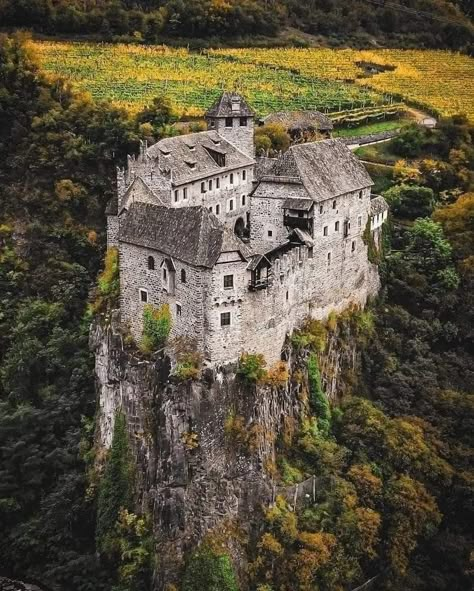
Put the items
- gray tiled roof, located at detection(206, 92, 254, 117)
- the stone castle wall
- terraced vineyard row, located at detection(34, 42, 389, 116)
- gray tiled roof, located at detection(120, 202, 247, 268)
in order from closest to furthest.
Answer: gray tiled roof, located at detection(120, 202, 247, 268) → the stone castle wall → gray tiled roof, located at detection(206, 92, 254, 117) → terraced vineyard row, located at detection(34, 42, 389, 116)

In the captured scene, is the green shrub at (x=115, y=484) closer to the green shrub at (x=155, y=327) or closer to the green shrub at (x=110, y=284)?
the green shrub at (x=155, y=327)

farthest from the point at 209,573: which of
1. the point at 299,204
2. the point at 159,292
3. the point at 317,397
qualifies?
the point at 299,204

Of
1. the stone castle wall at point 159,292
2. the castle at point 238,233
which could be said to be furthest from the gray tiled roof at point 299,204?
the stone castle wall at point 159,292

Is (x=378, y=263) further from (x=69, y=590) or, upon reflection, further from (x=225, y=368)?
(x=69, y=590)

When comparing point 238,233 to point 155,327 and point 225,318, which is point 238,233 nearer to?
Result: point 155,327

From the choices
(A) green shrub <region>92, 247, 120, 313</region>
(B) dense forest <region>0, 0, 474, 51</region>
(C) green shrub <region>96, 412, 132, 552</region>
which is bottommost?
(C) green shrub <region>96, 412, 132, 552</region>

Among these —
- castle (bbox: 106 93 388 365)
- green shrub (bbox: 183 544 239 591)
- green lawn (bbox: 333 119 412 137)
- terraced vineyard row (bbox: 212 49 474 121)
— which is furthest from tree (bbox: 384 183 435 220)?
green shrub (bbox: 183 544 239 591)

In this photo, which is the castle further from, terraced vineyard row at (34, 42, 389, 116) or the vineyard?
terraced vineyard row at (34, 42, 389, 116)
